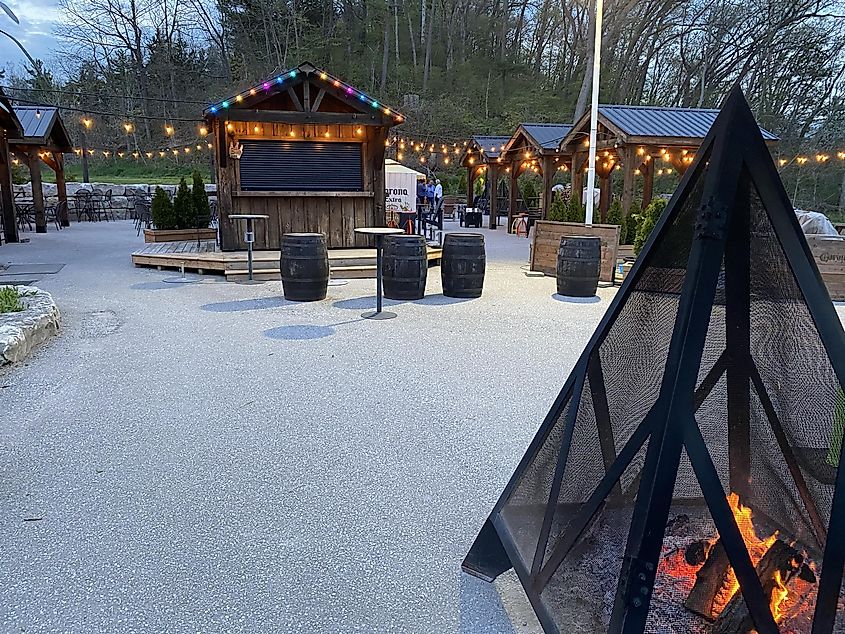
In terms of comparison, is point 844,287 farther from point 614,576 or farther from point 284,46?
point 284,46

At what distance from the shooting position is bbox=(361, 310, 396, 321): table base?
6.82 m

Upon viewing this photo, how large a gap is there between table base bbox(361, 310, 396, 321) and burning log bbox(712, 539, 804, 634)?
17.7ft

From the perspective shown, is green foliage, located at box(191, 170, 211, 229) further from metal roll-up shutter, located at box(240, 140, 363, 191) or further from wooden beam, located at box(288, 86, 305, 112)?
wooden beam, located at box(288, 86, 305, 112)

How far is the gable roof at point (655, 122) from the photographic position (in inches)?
462

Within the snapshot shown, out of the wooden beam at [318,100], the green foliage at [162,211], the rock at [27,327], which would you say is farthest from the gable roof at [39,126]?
the rock at [27,327]

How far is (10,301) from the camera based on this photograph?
226 inches

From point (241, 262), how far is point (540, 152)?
9336 millimetres

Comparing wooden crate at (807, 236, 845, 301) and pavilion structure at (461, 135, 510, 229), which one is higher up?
pavilion structure at (461, 135, 510, 229)

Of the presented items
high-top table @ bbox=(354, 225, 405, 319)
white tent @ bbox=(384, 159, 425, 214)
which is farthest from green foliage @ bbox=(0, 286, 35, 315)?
white tent @ bbox=(384, 159, 425, 214)

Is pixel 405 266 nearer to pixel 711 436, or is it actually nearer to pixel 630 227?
pixel 630 227

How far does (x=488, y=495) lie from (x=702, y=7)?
3296cm

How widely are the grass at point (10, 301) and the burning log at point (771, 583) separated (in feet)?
20.3

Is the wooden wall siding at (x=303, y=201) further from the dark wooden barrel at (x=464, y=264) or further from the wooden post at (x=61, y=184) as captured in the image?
the wooden post at (x=61, y=184)

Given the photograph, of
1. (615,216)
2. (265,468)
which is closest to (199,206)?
(615,216)
